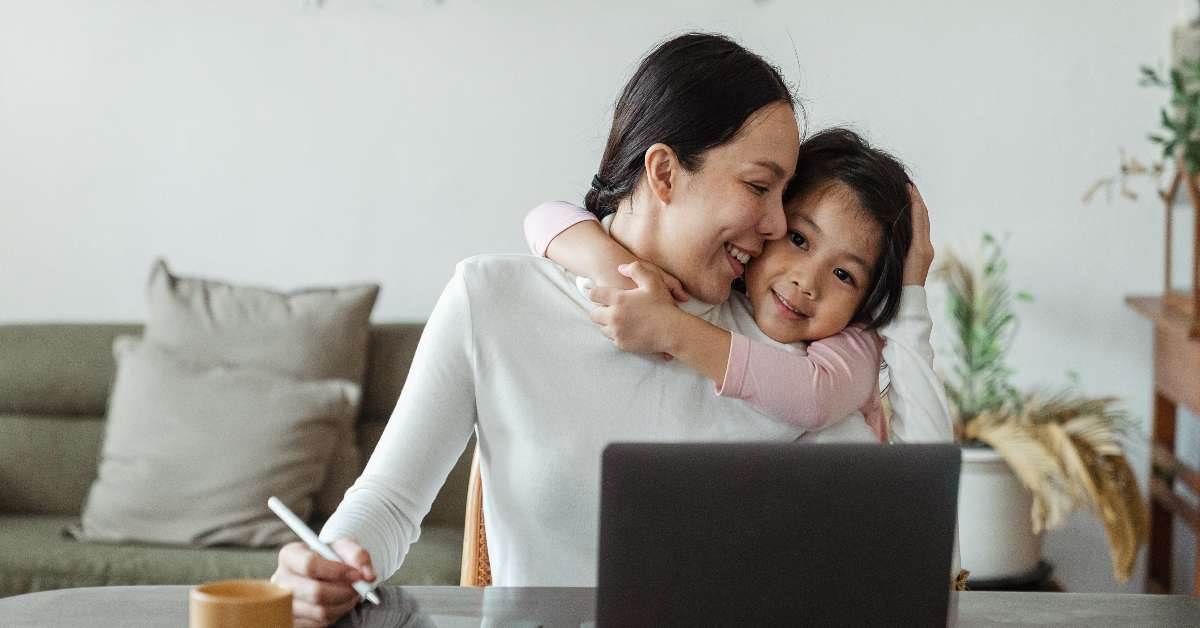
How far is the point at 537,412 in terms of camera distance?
1.34 m

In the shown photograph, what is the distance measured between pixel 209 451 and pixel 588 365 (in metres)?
1.51

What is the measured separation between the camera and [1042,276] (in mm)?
3076

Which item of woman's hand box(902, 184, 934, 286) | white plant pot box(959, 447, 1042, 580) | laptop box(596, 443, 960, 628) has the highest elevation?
woman's hand box(902, 184, 934, 286)

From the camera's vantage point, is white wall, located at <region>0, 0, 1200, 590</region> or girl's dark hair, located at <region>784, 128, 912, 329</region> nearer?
girl's dark hair, located at <region>784, 128, 912, 329</region>

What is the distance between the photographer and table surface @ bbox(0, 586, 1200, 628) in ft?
3.54

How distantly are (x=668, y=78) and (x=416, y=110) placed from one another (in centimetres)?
184

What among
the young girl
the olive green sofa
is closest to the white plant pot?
the olive green sofa

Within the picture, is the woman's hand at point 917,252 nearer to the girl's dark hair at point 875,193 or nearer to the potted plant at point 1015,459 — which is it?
the girl's dark hair at point 875,193

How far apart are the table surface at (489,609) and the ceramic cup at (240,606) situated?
14 centimetres

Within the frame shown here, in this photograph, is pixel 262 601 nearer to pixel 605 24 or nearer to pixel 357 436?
pixel 357 436

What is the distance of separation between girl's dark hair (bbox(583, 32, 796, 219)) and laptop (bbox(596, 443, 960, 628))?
0.59 metres

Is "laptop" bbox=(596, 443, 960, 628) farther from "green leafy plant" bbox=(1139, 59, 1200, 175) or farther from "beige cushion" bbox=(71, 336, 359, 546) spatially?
"green leafy plant" bbox=(1139, 59, 1200, 175)

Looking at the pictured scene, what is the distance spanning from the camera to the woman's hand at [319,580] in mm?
1043

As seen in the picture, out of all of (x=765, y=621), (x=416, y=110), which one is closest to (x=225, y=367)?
(x=416, y=110)
